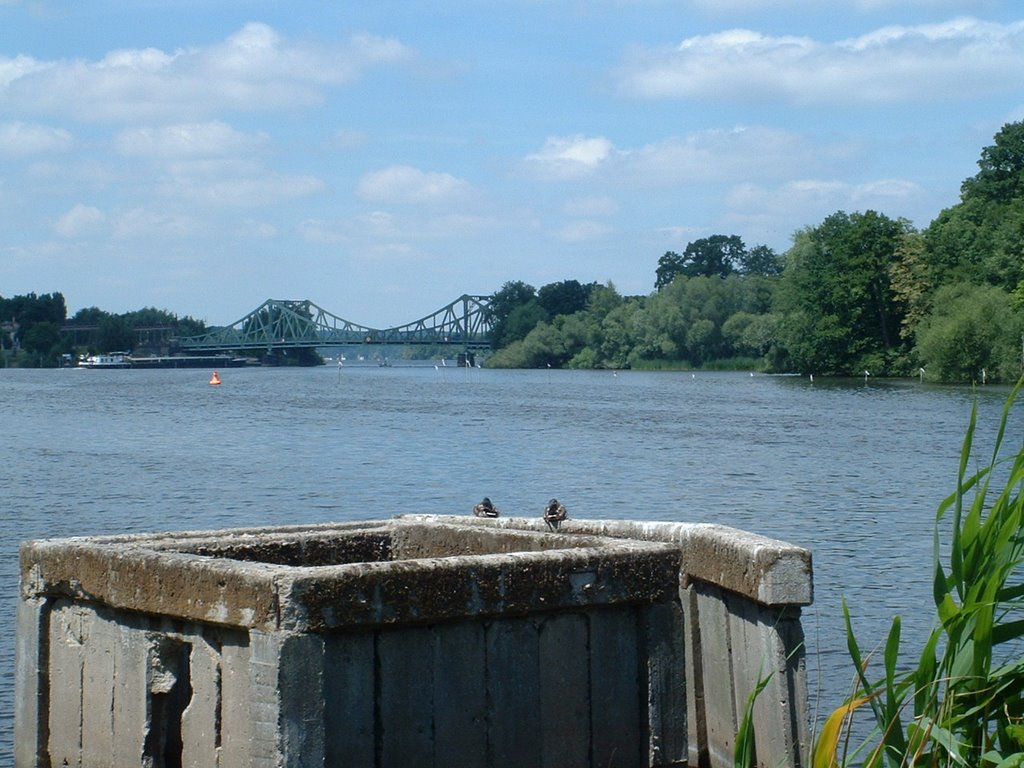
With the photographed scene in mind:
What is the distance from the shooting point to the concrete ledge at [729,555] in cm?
752

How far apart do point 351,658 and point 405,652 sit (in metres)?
0.28

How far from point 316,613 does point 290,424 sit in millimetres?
54308

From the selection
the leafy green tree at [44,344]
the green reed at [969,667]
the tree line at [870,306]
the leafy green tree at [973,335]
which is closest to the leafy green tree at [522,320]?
the tree line at [870,306]

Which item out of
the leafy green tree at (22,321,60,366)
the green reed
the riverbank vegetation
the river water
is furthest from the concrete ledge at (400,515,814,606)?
the leafy green tree at (22,321,60,366)

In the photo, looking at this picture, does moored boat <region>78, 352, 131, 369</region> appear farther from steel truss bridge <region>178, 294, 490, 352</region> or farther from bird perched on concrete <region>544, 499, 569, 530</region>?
bird perched on concrete <region>544, 499, 569, 530</region>

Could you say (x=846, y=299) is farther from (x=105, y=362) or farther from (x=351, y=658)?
(x=105, y=362)

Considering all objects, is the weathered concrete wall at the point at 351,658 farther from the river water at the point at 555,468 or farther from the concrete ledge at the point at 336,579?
the river water at the point at 555,468

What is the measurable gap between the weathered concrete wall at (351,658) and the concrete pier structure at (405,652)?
0.01m

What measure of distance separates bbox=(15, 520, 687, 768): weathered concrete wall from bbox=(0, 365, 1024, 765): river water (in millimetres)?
2485

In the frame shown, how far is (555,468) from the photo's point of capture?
3831 cm

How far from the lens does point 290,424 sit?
→ 2359 inches

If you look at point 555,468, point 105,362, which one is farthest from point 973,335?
point 105,362

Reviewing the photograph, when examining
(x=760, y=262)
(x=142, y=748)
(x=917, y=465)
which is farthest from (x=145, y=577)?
(x=760, y=262)

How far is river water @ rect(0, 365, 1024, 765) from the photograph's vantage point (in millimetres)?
21156
